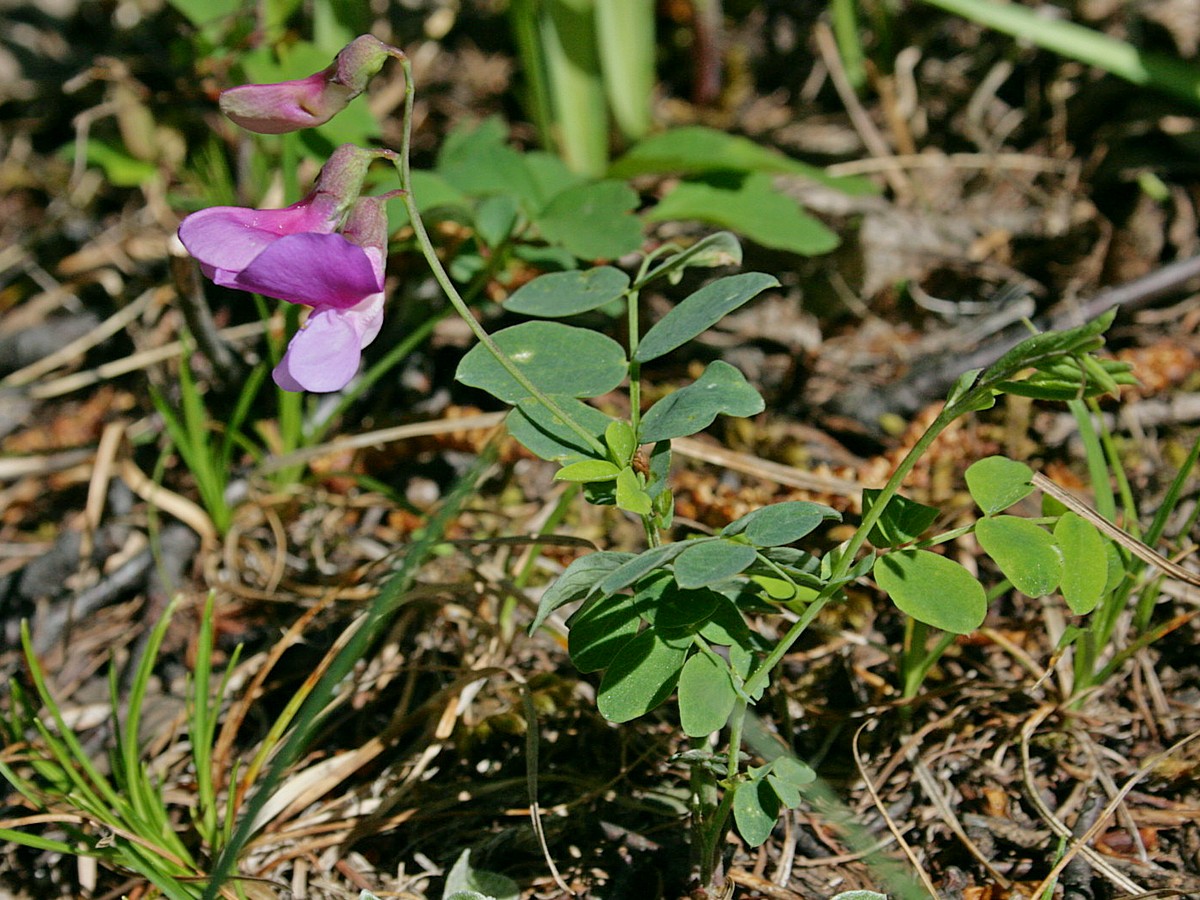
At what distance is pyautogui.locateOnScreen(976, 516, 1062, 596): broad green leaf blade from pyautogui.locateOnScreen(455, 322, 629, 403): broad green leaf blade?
471 millimetres

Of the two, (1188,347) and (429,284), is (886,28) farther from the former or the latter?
(429,284)

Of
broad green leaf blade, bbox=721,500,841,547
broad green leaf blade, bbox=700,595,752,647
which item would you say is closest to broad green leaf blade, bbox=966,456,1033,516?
broad green leaf blade, bbox=721,500,841,547

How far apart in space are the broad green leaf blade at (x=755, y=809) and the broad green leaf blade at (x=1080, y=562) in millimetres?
391

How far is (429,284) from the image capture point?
2.38 metres

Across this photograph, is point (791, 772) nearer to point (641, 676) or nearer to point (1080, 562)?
point (641, 676)

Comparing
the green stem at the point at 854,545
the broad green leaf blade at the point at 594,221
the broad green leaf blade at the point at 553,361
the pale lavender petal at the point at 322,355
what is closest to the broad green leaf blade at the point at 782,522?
the green stem at the point at 854,545

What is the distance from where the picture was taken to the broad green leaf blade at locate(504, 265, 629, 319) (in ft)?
4.48

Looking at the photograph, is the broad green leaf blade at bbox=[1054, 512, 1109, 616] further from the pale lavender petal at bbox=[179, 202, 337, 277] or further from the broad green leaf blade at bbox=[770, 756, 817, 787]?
the pale lavender petal at bbox=[179, 202, 337, 277]

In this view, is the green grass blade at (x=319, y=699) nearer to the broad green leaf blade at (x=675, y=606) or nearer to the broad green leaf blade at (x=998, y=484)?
the broad green leaf blade at (x=675, y=606)

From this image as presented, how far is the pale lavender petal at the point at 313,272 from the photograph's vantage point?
1.10 m

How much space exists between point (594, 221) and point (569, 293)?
494mm

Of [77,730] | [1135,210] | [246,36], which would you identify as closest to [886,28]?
[1135,210]

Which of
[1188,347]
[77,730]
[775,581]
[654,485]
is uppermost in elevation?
[654,485]

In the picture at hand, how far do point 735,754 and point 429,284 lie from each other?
4.92 feet
